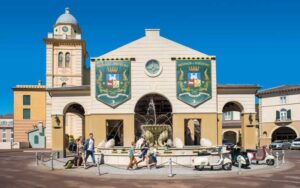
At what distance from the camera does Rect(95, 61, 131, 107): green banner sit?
3203cm

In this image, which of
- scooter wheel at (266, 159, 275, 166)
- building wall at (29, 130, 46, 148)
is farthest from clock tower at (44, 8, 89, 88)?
scooter wheel at (266, 159, 275, 166)

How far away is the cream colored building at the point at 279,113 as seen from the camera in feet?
186

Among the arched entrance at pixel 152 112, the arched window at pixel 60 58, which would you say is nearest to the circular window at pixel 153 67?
the arched entrance at pixel 152 112

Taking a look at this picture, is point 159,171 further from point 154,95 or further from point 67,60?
point 67,60

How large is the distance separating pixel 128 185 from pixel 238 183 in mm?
4360

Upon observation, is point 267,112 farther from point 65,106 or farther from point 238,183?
point 238,183

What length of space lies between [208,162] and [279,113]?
40892mm

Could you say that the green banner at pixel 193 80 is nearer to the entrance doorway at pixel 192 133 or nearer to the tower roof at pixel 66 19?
the entrance doorway at pixel 192 133

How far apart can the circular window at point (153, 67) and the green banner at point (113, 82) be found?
4.88 ft

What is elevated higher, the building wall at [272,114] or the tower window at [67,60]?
the tower window at [67,60]

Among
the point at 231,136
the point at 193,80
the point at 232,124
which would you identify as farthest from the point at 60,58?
the point at 231,136

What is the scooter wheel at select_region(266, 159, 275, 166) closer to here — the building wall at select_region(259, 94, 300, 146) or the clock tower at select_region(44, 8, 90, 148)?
the building wall at select_region(259, 94, 300, 146)

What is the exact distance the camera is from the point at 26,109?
60062mm

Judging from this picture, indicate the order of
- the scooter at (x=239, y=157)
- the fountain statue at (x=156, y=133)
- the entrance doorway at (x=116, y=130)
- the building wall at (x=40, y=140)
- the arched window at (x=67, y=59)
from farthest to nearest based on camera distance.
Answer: the building wall at (x=40, y=140) → the arched window at (x=67, y=59) → the entrance doorway at (x=116, y=130) → the fountain statue at (x=156, y=133) → the scooter at (x=239, y=157)
